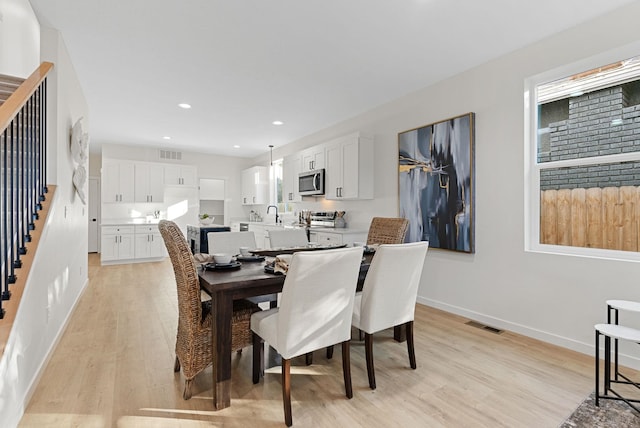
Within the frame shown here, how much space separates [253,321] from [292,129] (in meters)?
4.45

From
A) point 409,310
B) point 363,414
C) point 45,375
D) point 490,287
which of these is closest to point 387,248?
point 409,310

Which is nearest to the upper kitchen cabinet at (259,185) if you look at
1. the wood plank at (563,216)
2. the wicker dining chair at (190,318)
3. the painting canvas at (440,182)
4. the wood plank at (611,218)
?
the painting canvas at (440,182)

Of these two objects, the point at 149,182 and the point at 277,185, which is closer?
the point at 149,182

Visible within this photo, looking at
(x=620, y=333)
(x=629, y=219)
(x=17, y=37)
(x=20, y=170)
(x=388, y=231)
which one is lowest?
(x=620, y=333)

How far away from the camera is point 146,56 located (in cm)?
312

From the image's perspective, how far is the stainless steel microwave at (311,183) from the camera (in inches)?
213

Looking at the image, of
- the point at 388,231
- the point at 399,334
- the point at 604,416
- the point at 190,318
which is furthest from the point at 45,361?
the point at 604,416

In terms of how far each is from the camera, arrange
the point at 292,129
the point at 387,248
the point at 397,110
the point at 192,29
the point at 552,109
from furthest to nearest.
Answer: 1. the point at 292,129
2. the point at 397,110
3. the point at 552,109
4. the point at 192,29
5. the point at 387,248

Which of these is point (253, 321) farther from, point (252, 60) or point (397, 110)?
point (397, 110)

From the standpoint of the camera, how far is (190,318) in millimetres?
1946

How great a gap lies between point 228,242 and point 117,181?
5489mm

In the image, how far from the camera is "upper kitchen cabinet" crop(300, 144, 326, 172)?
5471 mm

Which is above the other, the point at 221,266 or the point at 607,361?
the point at 221,266

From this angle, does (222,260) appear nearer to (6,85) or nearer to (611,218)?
(6,85)
